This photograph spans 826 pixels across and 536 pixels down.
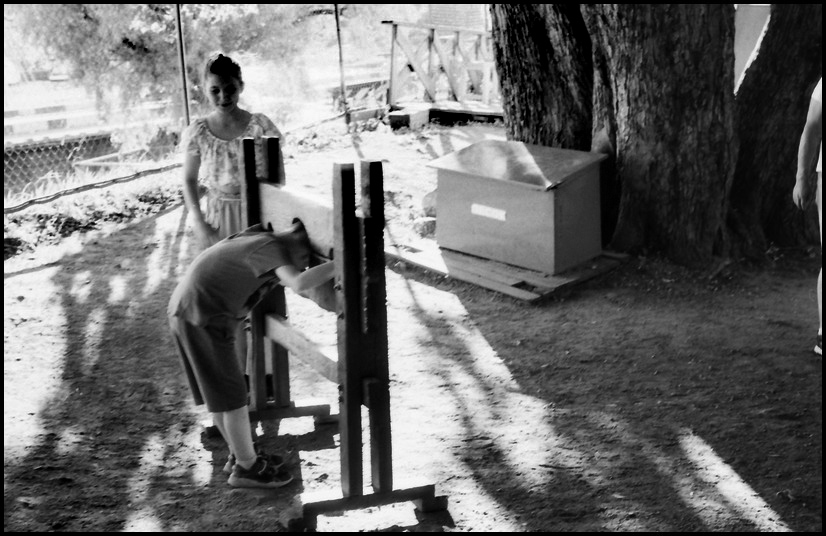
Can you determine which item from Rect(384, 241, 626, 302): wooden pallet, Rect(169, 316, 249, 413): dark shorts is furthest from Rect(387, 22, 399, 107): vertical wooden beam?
Rect(169, 316, 249, 413): dark shorts

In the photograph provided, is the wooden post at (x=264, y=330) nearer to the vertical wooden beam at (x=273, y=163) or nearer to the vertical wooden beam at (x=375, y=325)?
the vertical wooden beam at (x=273, y=163)

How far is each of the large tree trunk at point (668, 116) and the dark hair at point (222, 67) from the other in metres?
3.13

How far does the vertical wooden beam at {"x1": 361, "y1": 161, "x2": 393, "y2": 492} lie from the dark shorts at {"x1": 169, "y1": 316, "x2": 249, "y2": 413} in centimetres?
54

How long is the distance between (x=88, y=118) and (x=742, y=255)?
12634 mm

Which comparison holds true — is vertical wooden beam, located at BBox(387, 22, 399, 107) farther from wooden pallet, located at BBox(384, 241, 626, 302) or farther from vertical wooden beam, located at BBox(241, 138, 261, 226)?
vertical wooden beam, located at BBox(241, 138, 261, 226)

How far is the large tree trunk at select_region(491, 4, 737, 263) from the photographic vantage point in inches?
249

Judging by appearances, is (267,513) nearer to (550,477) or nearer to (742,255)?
(550,477)

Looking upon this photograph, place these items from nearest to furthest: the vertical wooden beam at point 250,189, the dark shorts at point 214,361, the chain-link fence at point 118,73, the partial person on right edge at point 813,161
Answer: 1. the dark shorts at point 214,361
2. the vertical wooden beam at point 250,189
3. the partial person on right edge at point 813,161
4. the chain-link fence at point 118,73

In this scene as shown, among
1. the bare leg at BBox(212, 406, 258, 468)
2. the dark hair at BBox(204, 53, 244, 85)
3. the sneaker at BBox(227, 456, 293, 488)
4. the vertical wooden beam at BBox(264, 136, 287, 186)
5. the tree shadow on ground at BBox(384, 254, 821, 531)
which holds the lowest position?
the tree shadow on ground at BBox(384, 254, 821, 531)

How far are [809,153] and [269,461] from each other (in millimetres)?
3229

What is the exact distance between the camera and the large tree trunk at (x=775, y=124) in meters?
6.67

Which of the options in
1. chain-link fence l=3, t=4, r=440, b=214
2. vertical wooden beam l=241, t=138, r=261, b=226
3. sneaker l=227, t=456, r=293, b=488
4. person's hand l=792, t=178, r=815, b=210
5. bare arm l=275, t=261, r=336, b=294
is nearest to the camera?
bare arm l=275, t=261, r=336, b=294

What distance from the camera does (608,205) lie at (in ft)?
22.6

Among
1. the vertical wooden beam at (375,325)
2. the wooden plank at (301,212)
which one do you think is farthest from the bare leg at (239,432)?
the wooden plank at (301,212)
